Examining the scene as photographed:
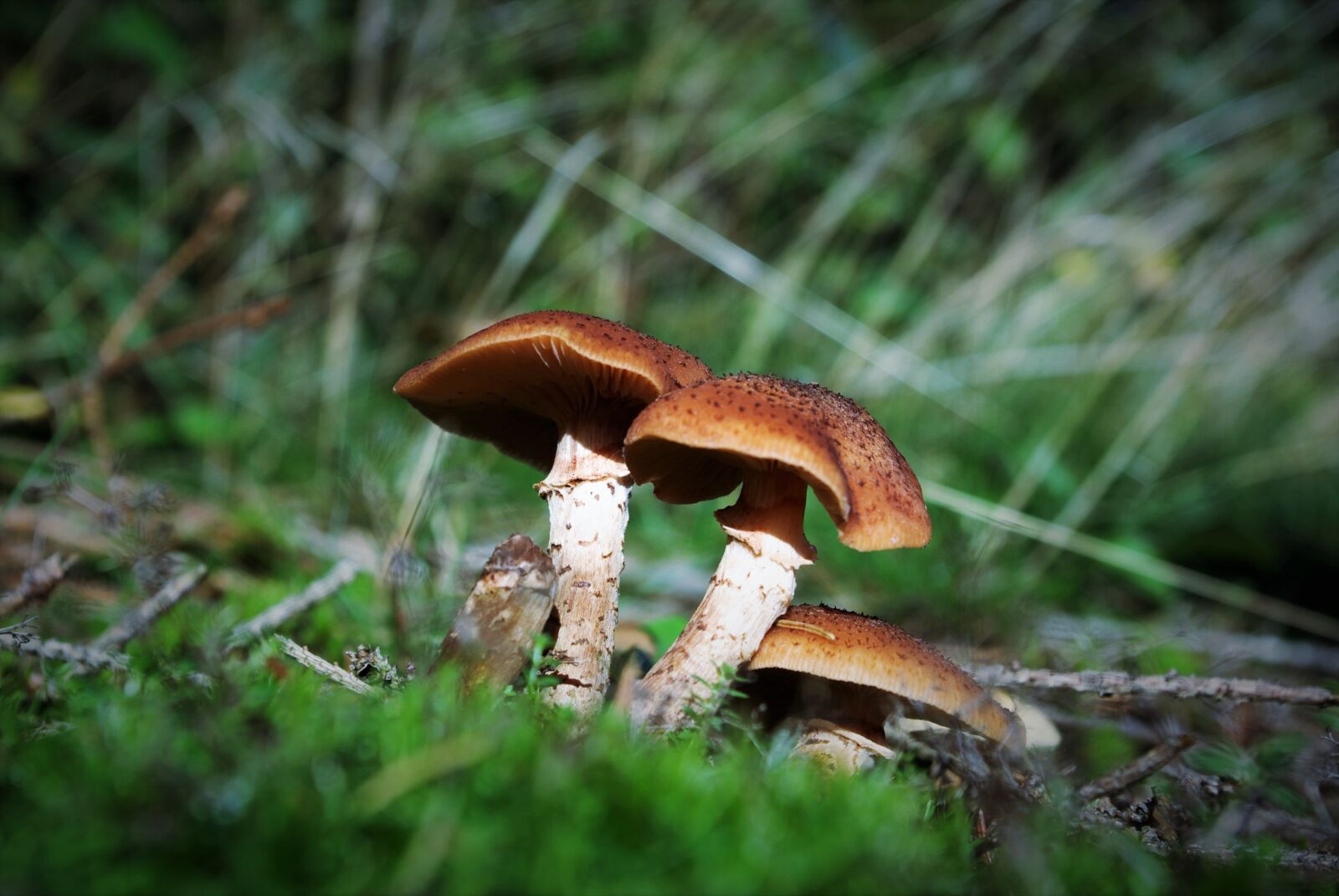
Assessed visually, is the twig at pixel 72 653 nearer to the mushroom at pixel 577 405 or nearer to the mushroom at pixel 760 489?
the mushroom at pixel 577 405

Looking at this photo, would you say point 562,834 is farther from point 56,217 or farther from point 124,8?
point 124,8

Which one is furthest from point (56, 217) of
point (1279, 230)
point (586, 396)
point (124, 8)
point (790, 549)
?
point (1279, 230)

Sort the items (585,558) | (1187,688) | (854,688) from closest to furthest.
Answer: (1187,688) → (854,688) → (585,558)

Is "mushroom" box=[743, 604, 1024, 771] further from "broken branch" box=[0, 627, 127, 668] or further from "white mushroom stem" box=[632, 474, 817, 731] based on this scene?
"broken branch" box=[0, 627, 127, 668]

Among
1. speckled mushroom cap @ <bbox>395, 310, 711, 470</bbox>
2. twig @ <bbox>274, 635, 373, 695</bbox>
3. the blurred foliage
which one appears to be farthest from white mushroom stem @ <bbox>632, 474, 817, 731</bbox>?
the blurred foliage

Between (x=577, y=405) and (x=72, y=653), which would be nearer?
(x=72, y=653)

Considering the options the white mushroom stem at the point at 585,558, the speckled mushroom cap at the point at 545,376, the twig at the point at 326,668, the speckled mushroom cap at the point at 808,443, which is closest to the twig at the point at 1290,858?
the speckled mushroom cap at the point at 808,443

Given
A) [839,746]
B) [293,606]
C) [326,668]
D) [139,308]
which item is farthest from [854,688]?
[139,308]

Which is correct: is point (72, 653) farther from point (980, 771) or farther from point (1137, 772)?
point (1137, 772)
